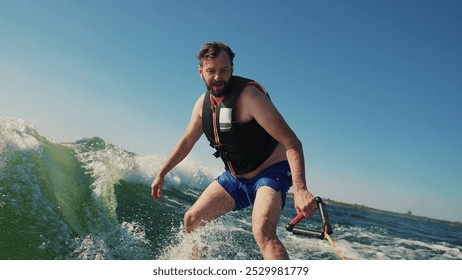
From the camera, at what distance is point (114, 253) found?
16.8 ft

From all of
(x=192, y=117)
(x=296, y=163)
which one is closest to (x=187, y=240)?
(x=192, y=117)

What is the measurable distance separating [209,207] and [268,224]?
3.15 feet

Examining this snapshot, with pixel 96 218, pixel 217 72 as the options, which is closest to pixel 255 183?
pixel 217 72

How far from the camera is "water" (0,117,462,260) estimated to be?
15.1ft

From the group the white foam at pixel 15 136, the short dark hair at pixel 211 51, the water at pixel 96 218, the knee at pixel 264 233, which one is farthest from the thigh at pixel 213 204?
the white foam at pixel 15 136

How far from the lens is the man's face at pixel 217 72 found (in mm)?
3090

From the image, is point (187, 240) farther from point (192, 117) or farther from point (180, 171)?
point (180, 171)

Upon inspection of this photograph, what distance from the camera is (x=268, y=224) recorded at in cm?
273

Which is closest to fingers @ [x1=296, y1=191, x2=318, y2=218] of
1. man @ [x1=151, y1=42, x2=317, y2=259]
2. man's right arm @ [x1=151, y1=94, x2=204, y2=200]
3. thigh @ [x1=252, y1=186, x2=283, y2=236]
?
man @ [x1=151, y1=42, x2=317, y2=259]

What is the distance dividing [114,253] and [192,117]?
2.70m

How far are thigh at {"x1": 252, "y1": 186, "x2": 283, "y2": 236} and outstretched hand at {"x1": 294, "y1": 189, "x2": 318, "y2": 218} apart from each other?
1.25ft

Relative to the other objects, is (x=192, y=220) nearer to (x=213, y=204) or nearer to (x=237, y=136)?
(x=213, y=204)

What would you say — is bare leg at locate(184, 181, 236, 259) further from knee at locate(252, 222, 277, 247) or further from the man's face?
the man's face

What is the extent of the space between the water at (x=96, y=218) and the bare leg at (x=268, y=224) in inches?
42.5
